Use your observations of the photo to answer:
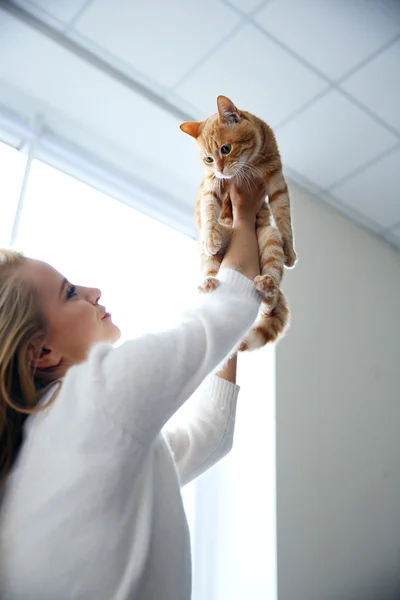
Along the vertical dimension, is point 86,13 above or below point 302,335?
above

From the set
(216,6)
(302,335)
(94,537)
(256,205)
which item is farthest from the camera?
(302,335)

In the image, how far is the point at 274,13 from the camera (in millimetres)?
1734

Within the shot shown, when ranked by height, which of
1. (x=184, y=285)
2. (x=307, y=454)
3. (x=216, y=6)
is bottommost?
(x=307, y=454)

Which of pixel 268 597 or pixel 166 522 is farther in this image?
pixel 268 597

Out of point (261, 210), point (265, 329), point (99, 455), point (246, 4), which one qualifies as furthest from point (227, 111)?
point (246, 4)

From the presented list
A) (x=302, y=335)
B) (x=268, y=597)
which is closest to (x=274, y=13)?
(x=302, y=335)

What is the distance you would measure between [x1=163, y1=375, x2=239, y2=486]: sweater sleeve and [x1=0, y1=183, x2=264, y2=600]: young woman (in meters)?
0.14

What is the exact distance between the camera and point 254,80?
195 centimetres

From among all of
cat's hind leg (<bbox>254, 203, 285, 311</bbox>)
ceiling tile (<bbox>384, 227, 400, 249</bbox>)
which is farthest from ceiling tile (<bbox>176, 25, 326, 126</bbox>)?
cat's hind leg (<bbox>254, 203, 285, 311</bbox>)

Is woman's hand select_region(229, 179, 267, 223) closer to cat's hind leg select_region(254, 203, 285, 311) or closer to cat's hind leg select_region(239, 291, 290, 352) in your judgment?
cat's hind leg select_region(254, 203, 285, 311)

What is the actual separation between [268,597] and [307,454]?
51cm

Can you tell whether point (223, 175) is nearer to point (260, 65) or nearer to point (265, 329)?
→ point (265, 329)

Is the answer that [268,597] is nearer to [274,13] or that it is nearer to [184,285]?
[184,285]

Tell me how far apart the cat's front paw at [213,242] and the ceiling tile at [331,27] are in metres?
1.15
